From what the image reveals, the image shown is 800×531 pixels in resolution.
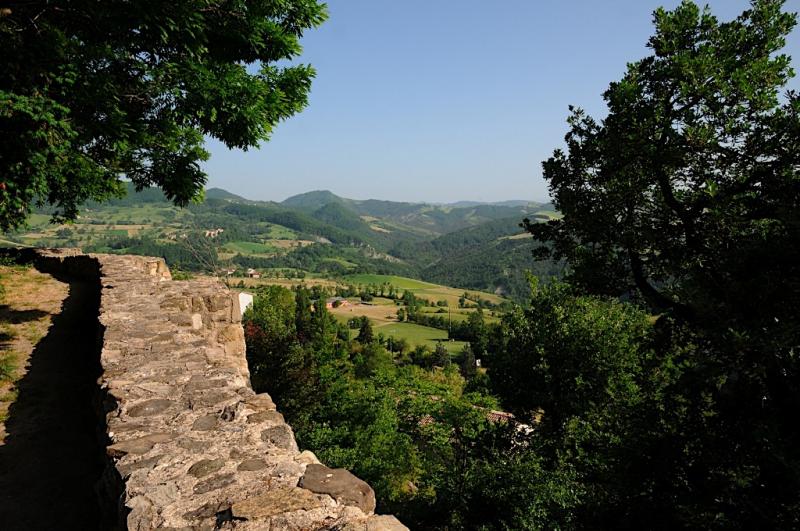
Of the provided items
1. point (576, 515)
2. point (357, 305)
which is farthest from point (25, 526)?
point (357, 305)

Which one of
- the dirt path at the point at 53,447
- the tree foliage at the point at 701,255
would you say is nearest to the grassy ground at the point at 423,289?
the tree foliage at the point at 701,255

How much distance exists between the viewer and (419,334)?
329 feet

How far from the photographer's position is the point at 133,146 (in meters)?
7.08

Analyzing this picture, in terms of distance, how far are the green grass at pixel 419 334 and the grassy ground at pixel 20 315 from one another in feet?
265

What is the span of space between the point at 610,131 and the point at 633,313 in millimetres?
8581

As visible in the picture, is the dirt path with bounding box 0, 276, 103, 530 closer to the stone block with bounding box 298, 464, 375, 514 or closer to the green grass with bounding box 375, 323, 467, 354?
the stone block with bounding box 298, 464, 375, 514

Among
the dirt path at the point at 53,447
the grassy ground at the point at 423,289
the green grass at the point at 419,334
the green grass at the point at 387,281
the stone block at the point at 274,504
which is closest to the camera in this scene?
the stone block at the point at 274,504

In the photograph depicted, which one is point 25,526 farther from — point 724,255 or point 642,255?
point 642,255

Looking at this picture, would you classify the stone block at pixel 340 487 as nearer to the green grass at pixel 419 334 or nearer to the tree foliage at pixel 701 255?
the tree foliage at pixel 701 255

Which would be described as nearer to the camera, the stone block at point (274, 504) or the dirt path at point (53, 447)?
the stone block at point (274, 504)

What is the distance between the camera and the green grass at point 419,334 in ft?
302

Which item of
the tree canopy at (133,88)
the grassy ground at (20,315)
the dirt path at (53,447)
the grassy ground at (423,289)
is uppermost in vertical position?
the tree canopy at (133,88)

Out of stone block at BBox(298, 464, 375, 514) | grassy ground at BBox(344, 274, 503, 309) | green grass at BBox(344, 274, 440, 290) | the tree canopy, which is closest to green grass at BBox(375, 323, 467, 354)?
grassy ground at BBox(344, 274, 503, 309)

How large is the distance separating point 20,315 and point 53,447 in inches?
228
